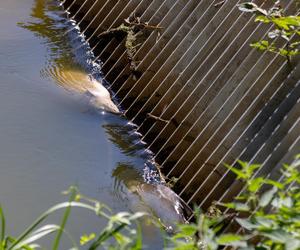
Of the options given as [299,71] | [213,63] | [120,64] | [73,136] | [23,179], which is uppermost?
[299,71]

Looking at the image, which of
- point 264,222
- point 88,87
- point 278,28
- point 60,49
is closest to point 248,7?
point 278,28

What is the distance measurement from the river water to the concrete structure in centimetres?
41

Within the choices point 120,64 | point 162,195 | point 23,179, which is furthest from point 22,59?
point 162,195

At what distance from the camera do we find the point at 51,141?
6.31m

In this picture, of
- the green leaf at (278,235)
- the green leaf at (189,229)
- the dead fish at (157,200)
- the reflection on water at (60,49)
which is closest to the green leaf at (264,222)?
the green leaf at (278,235)

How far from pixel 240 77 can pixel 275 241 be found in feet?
12.1

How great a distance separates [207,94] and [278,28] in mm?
1323

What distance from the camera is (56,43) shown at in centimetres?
830

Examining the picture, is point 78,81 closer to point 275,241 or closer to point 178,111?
point 178,111

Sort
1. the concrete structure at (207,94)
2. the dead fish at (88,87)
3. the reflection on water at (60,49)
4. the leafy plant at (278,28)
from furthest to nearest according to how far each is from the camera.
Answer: the reflection on water at (60,49) → the dead fish at (88,87) → the concrete structure at (207,94) → the leafy plant at (278,28)

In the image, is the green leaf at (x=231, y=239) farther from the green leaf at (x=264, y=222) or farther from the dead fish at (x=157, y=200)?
the dead fish at (x=157, y=200)

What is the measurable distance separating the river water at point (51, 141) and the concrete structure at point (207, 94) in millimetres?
405

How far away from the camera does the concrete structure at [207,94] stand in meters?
5.20

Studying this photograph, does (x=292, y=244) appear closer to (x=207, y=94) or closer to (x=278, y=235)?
(x=278, y=235)
